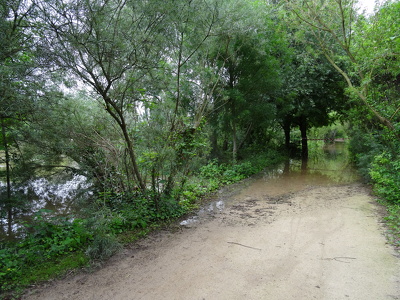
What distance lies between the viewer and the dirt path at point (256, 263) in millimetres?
3107

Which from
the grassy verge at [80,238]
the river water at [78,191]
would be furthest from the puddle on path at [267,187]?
the grassy verge at [80,238]

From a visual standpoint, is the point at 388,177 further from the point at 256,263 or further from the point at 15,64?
the point at 15,64

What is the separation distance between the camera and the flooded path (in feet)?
10.2

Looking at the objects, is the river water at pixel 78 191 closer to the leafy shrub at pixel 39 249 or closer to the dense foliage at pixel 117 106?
the dense foliage at pixel 117 106

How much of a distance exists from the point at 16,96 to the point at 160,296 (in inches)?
167

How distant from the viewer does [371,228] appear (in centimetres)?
495

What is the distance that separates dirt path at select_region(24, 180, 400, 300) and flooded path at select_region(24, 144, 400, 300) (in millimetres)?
13

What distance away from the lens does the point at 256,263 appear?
3.75 meters

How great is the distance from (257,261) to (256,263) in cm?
6

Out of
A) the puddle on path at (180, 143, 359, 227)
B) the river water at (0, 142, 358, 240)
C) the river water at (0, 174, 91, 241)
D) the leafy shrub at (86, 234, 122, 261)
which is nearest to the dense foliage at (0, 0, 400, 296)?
the leafy shrub at (86, 234, 122, 261)

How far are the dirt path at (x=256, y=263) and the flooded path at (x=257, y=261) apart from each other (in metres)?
0.01

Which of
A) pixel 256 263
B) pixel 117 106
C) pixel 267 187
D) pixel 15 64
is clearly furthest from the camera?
pixel 267 187

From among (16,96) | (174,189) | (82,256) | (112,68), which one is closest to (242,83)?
(174,189)

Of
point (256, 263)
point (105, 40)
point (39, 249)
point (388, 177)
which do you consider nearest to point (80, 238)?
point (39, 249)
